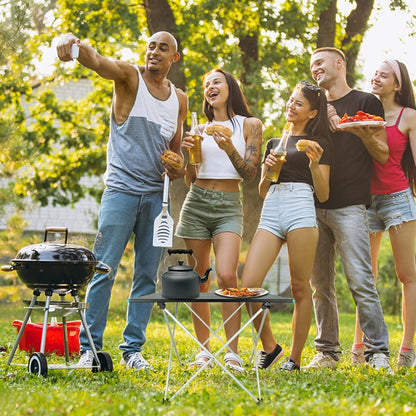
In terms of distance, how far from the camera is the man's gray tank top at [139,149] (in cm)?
495

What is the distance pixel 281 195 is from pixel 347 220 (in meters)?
0.52

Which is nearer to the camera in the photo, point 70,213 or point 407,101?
point 407,101

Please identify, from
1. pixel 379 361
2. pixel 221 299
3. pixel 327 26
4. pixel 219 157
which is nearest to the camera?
pixel 221 299

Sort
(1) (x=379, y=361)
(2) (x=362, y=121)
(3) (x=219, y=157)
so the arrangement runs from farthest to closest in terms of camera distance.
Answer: (3) (x=219, y=157), (1) (x=379, y=361), (2) (x=362, y=121)

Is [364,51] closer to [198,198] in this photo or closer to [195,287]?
[198,198]

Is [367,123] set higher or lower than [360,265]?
higher

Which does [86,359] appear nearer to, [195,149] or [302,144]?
[195,149]

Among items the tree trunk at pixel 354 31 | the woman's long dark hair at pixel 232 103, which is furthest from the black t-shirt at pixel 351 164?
the tree trunk at pixel 354 31

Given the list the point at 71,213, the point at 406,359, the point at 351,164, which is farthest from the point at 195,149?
the point at 71,213

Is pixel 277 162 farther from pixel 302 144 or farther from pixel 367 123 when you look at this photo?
pixel 367 123

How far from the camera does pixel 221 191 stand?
197 inches

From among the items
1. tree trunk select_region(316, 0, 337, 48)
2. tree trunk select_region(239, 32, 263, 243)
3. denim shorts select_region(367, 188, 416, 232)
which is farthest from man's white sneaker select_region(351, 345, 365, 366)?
tree trunk select_region(316, 0, 337, 48)

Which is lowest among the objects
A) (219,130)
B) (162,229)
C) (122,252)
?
(122,252)

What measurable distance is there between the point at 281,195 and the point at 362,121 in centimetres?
75
